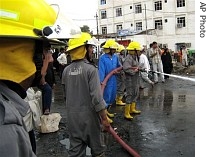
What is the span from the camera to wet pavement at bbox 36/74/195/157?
5141mm

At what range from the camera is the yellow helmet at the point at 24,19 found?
130 centimetres

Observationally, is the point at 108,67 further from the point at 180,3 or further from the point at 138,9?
the point at 138,9

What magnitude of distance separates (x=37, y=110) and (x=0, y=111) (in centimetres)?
470

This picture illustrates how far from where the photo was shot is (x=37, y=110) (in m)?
5.70

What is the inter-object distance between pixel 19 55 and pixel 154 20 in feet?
165

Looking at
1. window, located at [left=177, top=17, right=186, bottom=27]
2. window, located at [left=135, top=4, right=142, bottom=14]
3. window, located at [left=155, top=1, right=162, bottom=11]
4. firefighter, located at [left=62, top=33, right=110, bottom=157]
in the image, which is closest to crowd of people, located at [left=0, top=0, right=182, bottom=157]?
firefighter, located at [left=62, top=33, right=110, bottom=157]

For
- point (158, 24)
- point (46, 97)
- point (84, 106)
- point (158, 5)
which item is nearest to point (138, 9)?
point (158, 5)

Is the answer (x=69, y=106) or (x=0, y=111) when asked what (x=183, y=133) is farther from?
(x=0, y=111)

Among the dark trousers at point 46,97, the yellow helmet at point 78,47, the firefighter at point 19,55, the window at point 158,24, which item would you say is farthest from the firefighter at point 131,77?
the window at point 158,24

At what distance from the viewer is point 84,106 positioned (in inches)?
150

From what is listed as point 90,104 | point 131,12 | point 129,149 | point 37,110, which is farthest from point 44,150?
point 131,12

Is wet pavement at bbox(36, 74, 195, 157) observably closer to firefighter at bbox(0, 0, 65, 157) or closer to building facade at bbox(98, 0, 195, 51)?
firefighter at bbox(0, 0, 65, 157)

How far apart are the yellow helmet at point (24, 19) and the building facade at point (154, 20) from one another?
1637 inches

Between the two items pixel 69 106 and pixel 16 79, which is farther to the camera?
pixel 69 106
